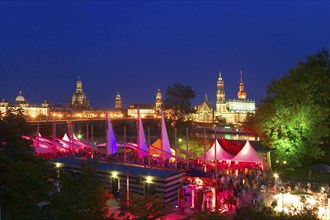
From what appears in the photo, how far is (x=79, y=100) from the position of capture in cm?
15188

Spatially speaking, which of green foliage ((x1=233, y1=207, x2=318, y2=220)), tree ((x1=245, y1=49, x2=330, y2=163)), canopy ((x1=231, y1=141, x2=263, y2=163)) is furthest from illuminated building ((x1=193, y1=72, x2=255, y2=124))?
green foliage ((x1=233, y1=207, x2=318, y2=220))

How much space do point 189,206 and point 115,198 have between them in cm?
372

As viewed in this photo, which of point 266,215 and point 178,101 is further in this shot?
point 178,101

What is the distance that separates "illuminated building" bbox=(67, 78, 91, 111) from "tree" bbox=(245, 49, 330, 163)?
126m

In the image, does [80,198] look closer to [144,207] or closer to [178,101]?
[144,207]

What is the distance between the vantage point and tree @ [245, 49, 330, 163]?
24.7 m

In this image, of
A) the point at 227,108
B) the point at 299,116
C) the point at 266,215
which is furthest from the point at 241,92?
the point at 266,215

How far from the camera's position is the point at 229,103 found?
15800 cm

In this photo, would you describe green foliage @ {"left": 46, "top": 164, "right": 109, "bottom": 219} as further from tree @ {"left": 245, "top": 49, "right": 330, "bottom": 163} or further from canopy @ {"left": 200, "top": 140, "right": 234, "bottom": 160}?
tree @ {"left": 245, "top": 49, "right": 330, "bottom": 163}

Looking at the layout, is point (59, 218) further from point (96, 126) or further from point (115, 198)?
point (96, 126)

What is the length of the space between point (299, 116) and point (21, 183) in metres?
21.5

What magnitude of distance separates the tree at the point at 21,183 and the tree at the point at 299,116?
1996cm

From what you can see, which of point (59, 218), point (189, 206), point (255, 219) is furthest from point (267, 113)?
point (59, 218)

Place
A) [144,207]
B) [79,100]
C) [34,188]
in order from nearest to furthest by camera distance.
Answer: [34,188]
[144,207]
[79,100]
